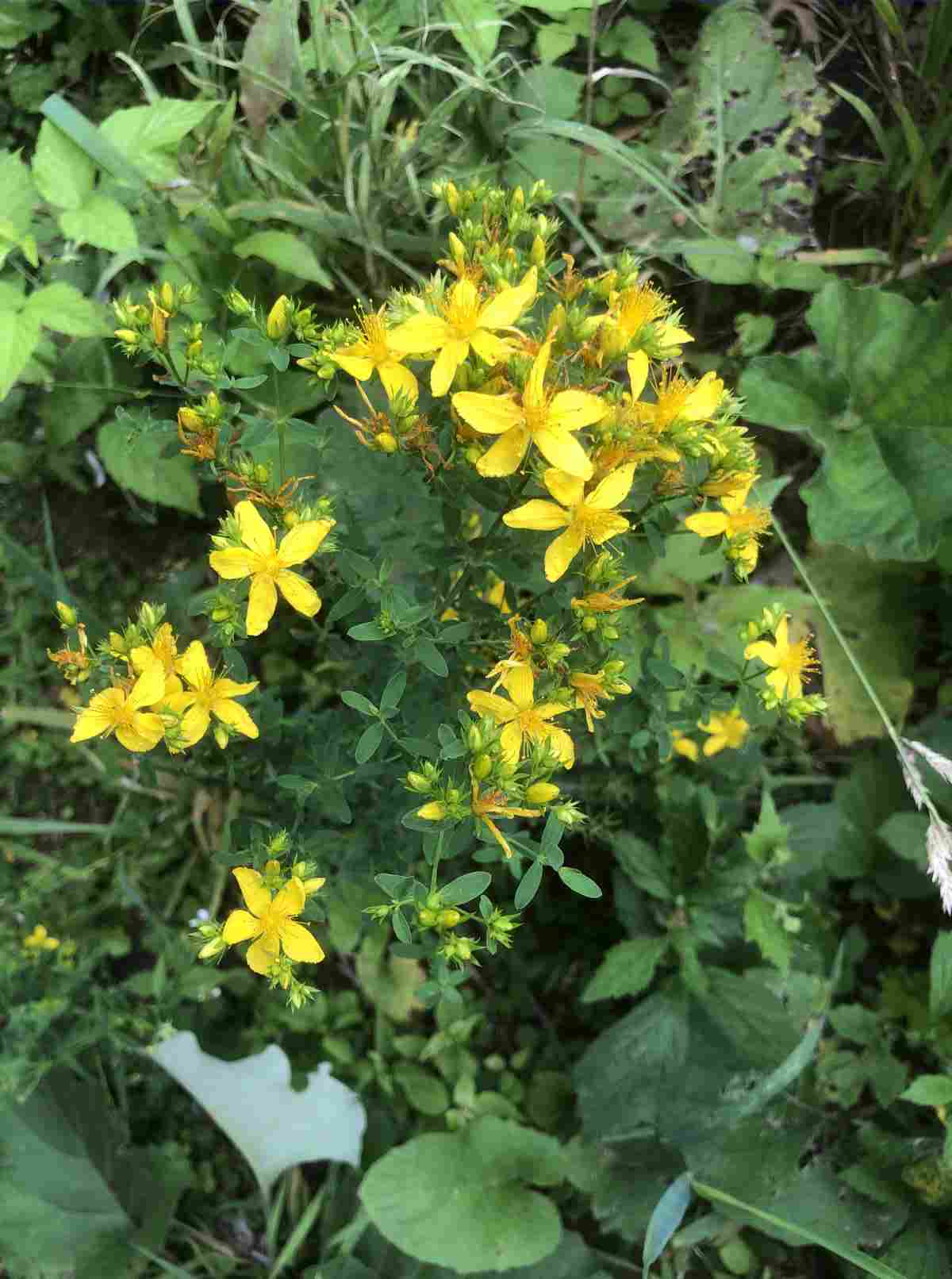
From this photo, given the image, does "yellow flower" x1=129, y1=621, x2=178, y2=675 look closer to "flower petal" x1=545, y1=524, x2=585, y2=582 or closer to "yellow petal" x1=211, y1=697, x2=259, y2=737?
"yellow petal" x1=211, y1=697, x2=259, y2=737

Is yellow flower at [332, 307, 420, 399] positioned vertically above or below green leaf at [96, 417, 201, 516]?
above

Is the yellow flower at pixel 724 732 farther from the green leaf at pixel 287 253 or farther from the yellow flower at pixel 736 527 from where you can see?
the green leaf at pixel 287 253

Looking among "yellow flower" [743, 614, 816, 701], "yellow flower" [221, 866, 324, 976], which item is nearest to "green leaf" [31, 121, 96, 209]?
"yellow flower" [221, 866, 324, 976]

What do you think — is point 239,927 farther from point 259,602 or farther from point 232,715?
point 259,602

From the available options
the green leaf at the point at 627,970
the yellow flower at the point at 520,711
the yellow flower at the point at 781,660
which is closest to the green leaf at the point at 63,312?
the yellow flower at the point at 520,711

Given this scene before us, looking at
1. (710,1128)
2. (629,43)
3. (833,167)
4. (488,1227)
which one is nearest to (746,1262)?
(710,1128)

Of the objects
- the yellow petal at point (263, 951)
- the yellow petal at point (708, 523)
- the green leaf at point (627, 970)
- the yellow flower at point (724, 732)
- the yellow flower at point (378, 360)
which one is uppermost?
the yellow flower at point (378, 360)
